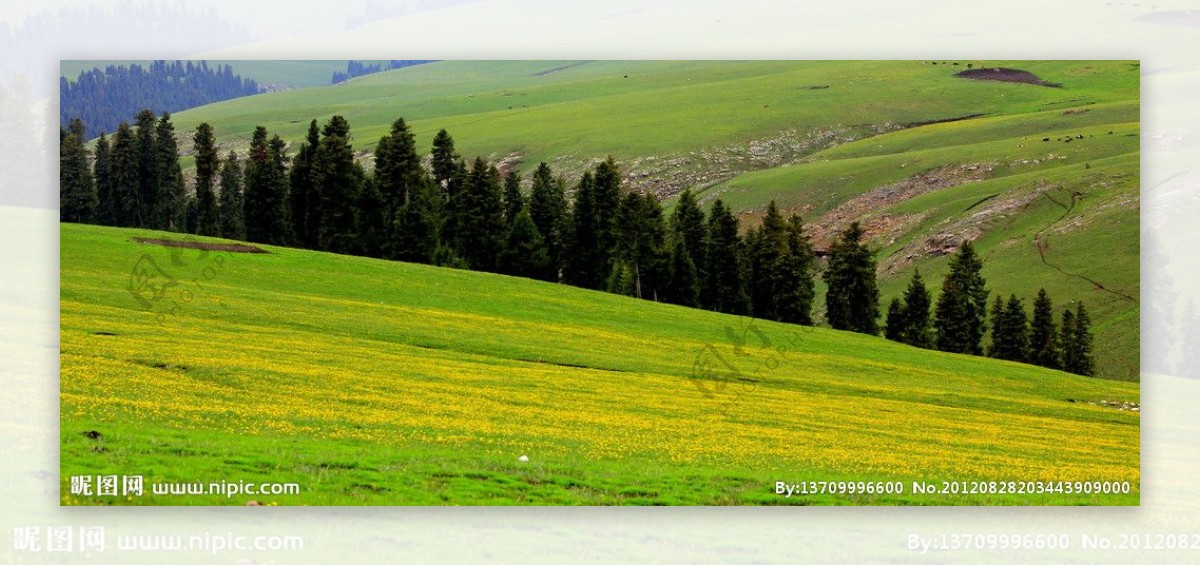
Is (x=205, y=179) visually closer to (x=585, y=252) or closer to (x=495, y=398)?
(x=585, y=252)

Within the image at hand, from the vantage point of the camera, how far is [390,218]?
3932 inches

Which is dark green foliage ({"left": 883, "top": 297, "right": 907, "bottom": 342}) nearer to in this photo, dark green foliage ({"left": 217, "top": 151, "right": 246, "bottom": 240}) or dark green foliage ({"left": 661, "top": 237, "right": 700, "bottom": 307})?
dark green foliage ({"left": 661, "top": 237, "right": 700, "bottom": 307})

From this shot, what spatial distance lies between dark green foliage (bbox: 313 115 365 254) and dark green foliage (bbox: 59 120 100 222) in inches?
807

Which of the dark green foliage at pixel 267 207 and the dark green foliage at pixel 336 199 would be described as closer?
the dark green foliage at pixel 267 207

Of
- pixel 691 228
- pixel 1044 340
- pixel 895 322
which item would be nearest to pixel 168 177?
pixel 691 228

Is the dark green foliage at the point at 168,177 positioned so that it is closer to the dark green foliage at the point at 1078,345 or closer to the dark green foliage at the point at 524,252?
the dark green foliage at the point at 524,252

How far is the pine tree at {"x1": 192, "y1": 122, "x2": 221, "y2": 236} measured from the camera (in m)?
88.8

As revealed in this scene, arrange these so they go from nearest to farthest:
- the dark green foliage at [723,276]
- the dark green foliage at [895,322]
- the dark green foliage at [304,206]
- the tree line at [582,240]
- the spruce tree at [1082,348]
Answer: the spruce tree at [1082,348], the tree line at [582,240], the dark green foliage at [304,206], the dark green foliage at [723,276], the dark green foliage at [895,322]

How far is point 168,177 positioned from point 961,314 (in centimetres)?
6582

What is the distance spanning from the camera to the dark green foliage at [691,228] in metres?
104

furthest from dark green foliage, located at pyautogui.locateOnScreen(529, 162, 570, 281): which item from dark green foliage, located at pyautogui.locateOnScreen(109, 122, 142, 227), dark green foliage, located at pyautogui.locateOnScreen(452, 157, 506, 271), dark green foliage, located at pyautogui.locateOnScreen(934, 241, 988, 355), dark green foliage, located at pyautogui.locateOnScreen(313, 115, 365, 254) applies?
dark green foliage, located at pyautogui.locateOnScreen(109, 122, 142, 227)

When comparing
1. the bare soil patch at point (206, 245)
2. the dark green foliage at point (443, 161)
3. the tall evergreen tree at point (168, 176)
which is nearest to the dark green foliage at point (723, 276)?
the dark green foliage at point (443, 161)

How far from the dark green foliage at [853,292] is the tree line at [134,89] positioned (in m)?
52.8

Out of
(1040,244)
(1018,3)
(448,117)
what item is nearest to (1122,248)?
(1040,244)
